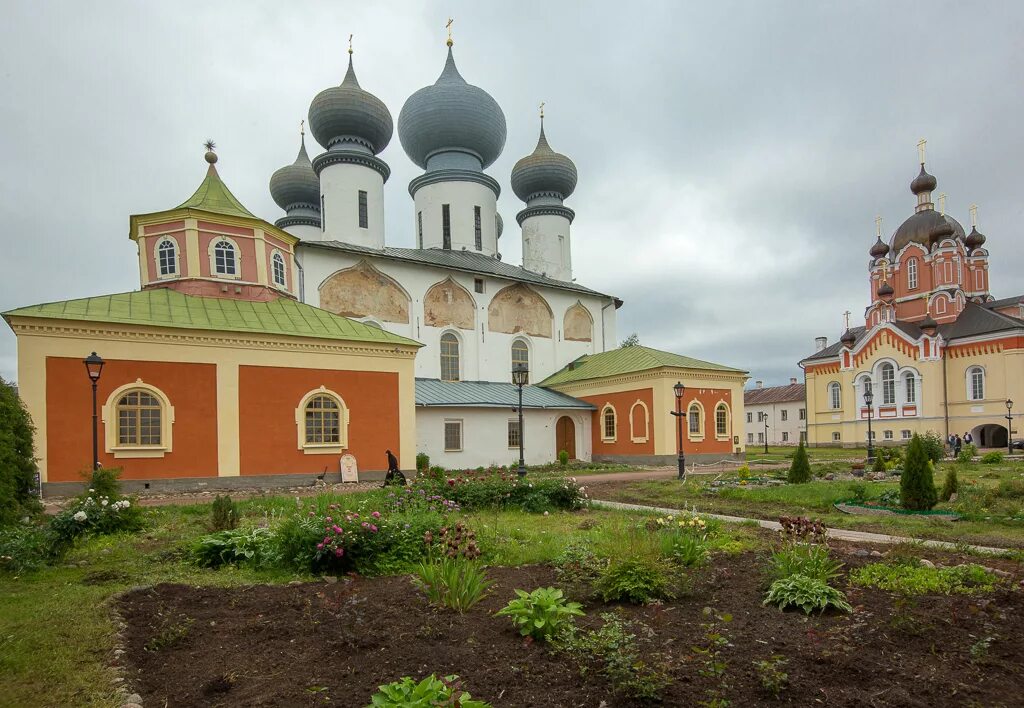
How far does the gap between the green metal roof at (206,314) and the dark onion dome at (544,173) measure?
1879cm

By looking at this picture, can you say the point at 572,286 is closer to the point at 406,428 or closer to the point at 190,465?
the point at 406,428

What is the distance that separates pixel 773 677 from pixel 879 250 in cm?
4997

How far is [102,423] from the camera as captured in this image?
15.0 m

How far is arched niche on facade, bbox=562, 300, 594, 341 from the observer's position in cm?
→ 3195

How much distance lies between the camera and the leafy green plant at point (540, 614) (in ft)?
14.4

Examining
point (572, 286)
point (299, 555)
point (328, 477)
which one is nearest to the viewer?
point (299, 555)

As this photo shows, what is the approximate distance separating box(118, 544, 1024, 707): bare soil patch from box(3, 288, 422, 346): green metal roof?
1226 centimetres

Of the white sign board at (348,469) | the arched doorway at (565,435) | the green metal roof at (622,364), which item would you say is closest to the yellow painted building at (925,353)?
the green metal roof at (622,364)

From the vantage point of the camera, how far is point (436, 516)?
7734mm

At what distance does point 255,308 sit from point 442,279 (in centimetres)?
1003

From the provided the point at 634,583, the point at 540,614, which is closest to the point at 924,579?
the point at 634,583

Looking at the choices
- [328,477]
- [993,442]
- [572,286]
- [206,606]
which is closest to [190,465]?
[328,477]

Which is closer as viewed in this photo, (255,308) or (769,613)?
(769,613)

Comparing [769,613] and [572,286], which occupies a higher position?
[572,286]
